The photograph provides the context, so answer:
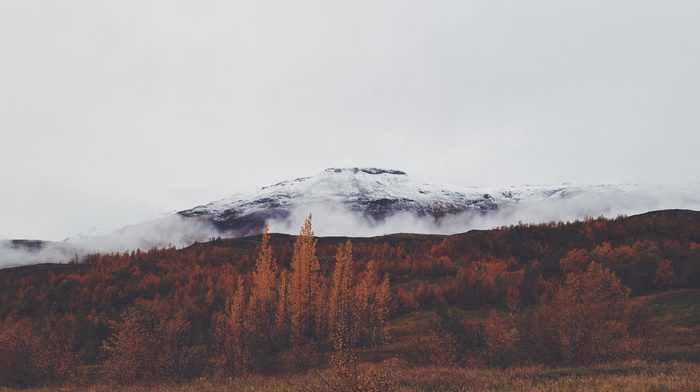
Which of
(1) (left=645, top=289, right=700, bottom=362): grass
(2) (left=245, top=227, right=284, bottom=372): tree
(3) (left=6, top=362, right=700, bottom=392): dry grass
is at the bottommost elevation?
(1) (left=645, top=289, right=700, bottom=362): grass

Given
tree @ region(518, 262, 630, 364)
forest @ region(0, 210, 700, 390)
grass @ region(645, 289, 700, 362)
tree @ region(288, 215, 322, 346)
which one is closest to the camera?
tree @ region(518, 262, 630, 364)

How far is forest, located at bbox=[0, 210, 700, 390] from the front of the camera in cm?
3017

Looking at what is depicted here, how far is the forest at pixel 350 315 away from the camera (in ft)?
99.0

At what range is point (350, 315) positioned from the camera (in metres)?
65.6

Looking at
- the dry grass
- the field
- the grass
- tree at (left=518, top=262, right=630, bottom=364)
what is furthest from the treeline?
the grass

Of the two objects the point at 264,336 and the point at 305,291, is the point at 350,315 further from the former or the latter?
the point at 264,336

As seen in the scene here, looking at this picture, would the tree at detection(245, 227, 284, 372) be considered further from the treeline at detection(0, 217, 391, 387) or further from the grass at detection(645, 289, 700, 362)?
the grass at detection(645, 289, 700, 362)

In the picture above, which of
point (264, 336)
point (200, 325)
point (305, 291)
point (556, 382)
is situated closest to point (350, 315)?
point (305, 291)

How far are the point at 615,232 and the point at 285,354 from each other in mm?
142488

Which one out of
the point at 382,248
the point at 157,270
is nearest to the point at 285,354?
the point at 157,270

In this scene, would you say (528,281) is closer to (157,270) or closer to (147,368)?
(147,368)

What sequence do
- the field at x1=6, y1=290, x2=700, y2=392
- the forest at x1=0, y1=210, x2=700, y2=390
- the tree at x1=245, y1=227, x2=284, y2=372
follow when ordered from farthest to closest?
the tree at x1=245, y1=227, x2=284, y2=372 → the forest at x1=0, y1=210, x2=700, y2=390 → the field at x1=6, y1=290, x2=700, y2=392

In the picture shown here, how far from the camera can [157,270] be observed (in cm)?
14188

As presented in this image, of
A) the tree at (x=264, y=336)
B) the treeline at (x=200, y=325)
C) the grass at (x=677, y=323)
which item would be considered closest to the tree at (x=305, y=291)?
the treeline at (x=200, y=325)
